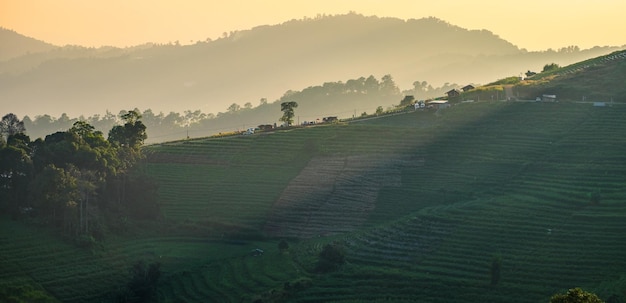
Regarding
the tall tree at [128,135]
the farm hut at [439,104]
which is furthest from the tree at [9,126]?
the farm hut at [439,104]

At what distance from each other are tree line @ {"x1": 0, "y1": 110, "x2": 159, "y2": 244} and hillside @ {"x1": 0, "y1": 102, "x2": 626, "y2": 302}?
2010 mm

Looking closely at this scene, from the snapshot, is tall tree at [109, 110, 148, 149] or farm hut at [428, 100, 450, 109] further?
farm hut at [428, 100, 450, 109]

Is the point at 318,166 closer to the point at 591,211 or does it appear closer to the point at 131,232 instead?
the point at 131,232

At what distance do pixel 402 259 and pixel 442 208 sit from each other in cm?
822

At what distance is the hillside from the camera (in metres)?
47.0

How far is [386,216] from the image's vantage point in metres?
59.3

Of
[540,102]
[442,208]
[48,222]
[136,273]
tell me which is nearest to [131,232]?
[48,222]

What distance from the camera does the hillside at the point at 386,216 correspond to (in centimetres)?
4703

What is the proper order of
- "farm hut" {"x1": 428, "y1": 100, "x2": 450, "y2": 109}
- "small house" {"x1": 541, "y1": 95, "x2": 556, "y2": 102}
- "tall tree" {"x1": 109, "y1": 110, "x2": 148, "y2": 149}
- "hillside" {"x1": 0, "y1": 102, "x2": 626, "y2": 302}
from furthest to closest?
1. "farm hut" {"x1": 428, "y1": 100, "x2": 450, "y2": 109}
2. "small house" {"x1": 541, "y1": 95, "x2": 556, "y2": 102}
3. "tall tree" {"x1": 109, "y1": 110, "x2": 148, "y2": 149}
4. "hillside" {"x1": 0, "y1": 102, "x2": 626, "y2": 302}

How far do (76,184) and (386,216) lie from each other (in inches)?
895

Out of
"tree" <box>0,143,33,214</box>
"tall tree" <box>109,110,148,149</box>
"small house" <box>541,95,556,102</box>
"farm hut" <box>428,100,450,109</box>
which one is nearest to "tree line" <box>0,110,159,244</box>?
"tree" <box>0,143,33,214</box>

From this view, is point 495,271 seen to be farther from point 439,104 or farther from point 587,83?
point 587,83

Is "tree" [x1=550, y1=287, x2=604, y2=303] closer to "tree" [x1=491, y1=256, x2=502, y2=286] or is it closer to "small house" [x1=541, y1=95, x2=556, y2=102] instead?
"tree" [x1=491, y1=256, x2=502, y2=286]

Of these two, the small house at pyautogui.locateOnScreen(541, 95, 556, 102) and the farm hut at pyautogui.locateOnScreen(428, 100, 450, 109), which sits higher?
the farm hut at pyautogui.locateOnScreen(428, 100, 450, 109)
